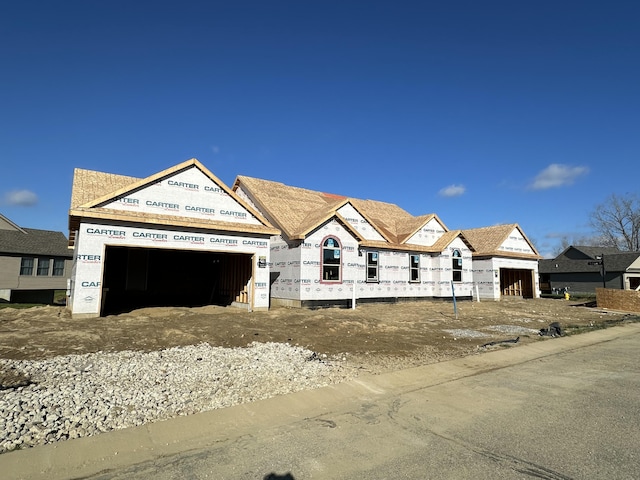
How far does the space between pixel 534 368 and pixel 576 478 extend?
5.74 metres

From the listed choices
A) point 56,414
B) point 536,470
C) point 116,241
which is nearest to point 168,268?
point 116,241

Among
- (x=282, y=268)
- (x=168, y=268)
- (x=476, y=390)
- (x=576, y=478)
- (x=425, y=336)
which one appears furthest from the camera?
(x=168, y=268)

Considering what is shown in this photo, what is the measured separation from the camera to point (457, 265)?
1120 inches

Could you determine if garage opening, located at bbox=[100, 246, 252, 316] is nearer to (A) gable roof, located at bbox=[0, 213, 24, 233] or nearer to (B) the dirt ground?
(B) the dirt ground

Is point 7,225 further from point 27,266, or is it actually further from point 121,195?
point 121,195

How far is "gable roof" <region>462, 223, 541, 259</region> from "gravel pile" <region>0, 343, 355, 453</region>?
26014 millimetres

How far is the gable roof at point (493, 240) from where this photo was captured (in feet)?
102

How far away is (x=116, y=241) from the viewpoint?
46.4 ft

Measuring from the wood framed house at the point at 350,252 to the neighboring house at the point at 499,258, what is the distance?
2.80 m

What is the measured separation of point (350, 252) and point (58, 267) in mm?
29468

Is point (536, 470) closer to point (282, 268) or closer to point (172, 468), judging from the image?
point (172, 468)

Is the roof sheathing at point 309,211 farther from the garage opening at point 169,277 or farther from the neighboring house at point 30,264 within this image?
the neighboring house at point 30,264

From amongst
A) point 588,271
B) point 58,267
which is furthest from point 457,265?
point 58,267

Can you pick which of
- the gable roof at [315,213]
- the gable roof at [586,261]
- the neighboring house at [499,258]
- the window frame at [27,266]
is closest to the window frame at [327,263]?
the gable roof at [315,213]
